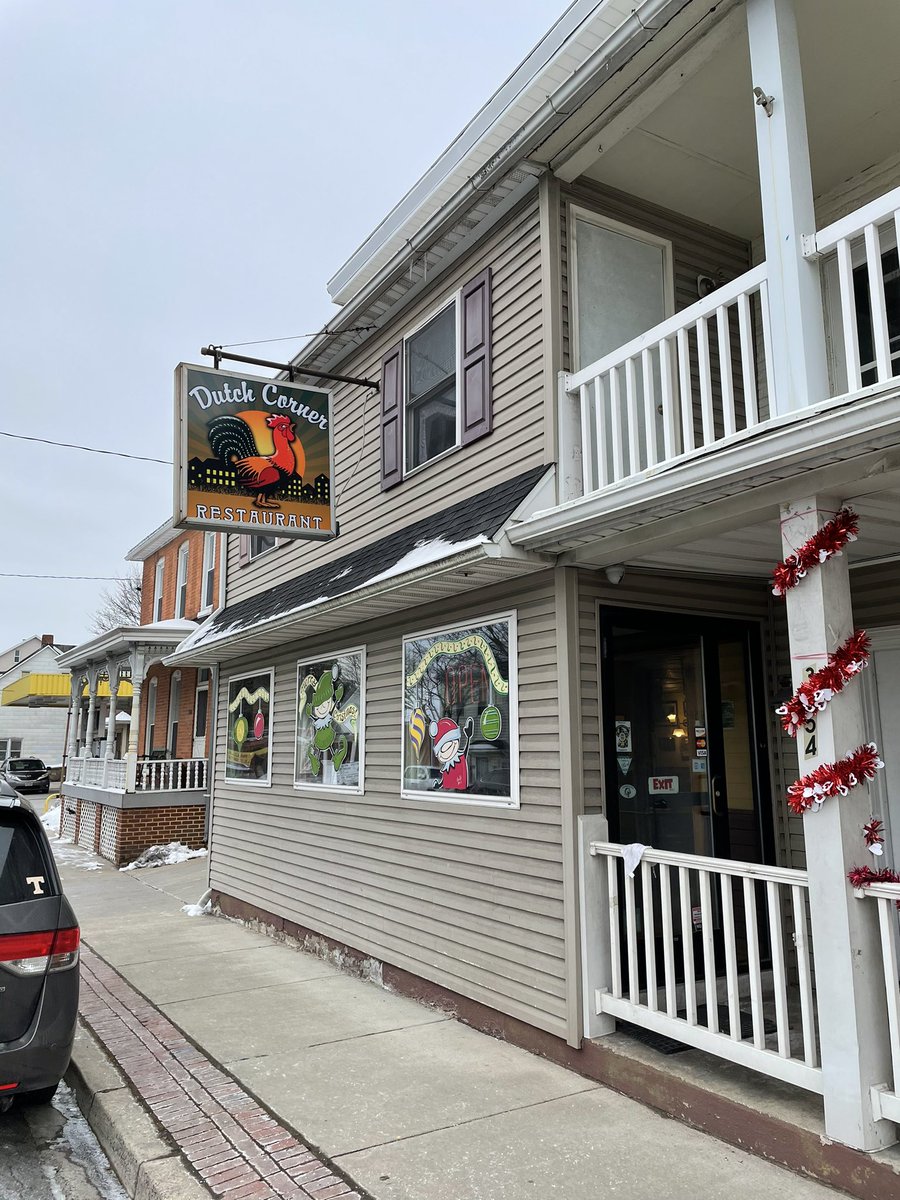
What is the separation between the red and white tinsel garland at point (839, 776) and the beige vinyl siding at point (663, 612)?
1.65 m

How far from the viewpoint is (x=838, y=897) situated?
11.3ft

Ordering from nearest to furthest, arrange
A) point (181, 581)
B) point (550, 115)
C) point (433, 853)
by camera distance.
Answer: point (550, 115), point (433, 853), point (181, 581)

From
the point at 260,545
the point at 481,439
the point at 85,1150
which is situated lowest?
the point at 85,1150

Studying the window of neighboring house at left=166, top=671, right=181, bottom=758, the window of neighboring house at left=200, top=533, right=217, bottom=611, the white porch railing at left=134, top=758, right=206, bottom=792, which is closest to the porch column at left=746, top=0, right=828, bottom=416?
the white porch railing at left=134, top=758, right=206, bottom=792

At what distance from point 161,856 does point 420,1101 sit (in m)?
11.6

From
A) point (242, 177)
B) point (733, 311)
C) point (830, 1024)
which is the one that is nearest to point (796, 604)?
point (830, 1024)

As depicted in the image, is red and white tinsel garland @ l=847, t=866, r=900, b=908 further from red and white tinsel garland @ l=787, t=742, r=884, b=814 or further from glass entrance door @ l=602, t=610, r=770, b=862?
glass entrance door @ l=602, t=610, r=770, b=862

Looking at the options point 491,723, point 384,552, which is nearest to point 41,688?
point 384,552

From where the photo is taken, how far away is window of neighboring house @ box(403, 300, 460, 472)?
22.4 ft

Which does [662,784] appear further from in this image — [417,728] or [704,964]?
[417,728]

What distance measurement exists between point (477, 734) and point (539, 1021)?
5.86ft

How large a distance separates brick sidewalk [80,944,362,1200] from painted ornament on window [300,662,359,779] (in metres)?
2.52

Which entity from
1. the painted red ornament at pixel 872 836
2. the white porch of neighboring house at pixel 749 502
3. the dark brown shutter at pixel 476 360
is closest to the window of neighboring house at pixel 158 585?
the dark brown shutter at pixel 476 360

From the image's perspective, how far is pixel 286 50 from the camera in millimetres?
12875
